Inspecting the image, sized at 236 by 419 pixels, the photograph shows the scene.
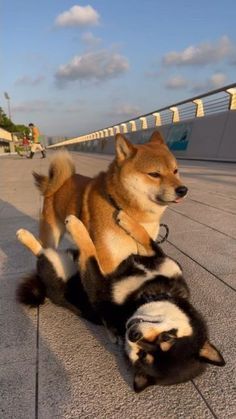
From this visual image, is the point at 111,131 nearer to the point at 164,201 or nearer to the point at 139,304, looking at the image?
the point at 164,201

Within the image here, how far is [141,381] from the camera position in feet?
5.70

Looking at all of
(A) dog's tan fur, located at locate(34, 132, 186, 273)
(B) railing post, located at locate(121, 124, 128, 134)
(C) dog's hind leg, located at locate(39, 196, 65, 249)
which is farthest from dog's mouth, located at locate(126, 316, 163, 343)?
(B) railing post, located at locate(121, 124, 128, 134)

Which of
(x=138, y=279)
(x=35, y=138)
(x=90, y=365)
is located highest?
(x=138, y=279)

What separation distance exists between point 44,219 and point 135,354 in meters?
1.76

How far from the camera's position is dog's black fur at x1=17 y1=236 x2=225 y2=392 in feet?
5.93

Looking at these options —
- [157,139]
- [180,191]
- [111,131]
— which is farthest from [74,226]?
[111,131]

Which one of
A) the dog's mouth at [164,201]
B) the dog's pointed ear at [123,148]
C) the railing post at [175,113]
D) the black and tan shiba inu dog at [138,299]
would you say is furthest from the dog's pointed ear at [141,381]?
the railing post at [175,113]

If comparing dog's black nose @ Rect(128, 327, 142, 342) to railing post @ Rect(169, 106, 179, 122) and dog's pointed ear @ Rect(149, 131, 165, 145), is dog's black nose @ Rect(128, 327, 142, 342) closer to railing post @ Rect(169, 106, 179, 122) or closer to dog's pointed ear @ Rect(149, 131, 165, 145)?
dog's pointed ear @ Rect(149, 131, 165, 145)

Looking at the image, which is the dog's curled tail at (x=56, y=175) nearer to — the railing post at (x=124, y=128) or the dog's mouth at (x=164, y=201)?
the dog's mouth at (x=164, y=201)

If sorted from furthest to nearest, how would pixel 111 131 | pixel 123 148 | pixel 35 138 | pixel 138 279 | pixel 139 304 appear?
pixel 111 131 → pixel 35 138 → pixel 123 148 → pixel 138 279 → pixel 139 304

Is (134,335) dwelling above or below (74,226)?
below

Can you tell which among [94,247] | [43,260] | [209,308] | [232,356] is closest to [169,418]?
[232,356]

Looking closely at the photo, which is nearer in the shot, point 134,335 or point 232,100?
point 134,335

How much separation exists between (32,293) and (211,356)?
4.44ft
